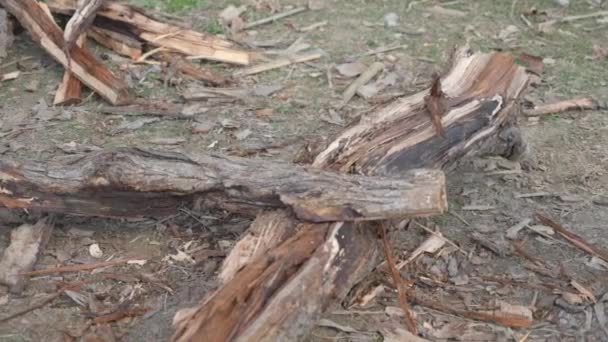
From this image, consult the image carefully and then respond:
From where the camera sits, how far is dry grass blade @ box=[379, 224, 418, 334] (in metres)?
4.00

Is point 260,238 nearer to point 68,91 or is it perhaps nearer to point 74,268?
point 74,268

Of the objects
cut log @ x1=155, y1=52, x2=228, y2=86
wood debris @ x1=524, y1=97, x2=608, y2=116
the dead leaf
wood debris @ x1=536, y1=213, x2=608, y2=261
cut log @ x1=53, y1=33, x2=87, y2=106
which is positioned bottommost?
wood debris @ x1=524, y1=97, x2=608, y2=116

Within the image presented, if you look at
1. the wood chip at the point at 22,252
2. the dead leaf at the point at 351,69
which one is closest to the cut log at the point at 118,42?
the dead leaf at the point at 351,69

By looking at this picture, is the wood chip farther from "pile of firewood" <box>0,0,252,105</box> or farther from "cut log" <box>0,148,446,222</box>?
"pile of firewood" <box>0,0,252,105</box>

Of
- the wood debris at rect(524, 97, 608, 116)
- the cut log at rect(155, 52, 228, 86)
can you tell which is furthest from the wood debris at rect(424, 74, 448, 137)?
the cut log at rect(155, 52, 228, 86)

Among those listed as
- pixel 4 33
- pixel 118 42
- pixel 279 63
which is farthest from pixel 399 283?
pixel 4 33

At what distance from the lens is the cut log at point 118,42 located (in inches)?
255

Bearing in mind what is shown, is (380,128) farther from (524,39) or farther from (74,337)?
(524,39)

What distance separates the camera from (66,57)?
604 centimetres

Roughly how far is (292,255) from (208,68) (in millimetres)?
2956

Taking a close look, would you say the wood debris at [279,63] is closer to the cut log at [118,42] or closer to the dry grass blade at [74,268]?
the cut log at [118,42]

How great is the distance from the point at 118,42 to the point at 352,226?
3247 mm

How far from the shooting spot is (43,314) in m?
4.03

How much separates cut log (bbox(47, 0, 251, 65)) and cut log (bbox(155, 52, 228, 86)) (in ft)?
0.29
